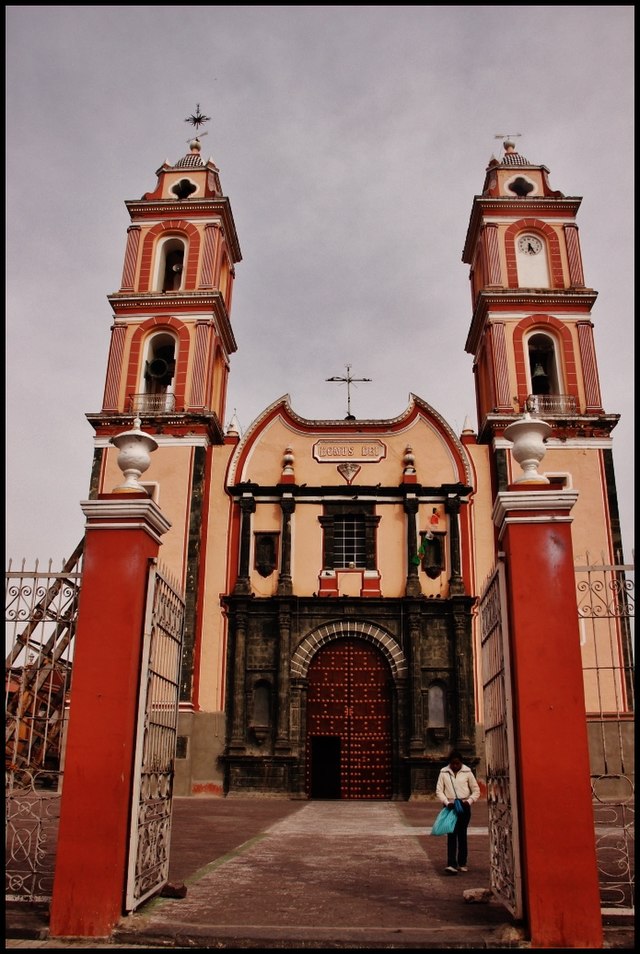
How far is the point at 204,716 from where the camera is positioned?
1595 cm

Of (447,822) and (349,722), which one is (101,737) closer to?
(447,822)

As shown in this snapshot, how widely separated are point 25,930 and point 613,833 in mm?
6474

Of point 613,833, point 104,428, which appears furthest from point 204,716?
point 613,833

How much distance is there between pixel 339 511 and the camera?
17.7 metres

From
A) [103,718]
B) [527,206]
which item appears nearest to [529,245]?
[527,206]

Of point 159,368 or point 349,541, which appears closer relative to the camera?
point 349,541

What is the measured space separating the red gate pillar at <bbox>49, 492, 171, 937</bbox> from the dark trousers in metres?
3.00

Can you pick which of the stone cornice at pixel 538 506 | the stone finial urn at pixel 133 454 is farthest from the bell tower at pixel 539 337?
the stone finial urn at pixel 133 454

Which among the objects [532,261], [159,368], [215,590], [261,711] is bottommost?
[261,711]

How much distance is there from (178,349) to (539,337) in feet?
28.0

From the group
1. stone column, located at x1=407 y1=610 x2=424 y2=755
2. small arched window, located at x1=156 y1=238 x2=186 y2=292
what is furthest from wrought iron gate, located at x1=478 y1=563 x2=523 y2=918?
small arched window, located at x1=156 y1=238 x2=186 y2=292

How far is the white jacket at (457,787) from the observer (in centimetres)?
687

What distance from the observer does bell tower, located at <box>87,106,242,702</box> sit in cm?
1708

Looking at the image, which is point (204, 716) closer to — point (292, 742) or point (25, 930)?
point (292, 742)
